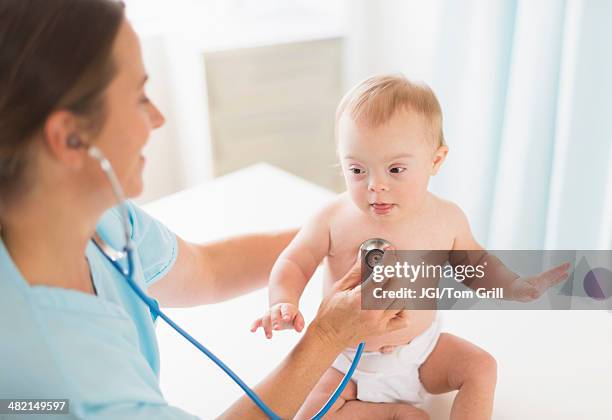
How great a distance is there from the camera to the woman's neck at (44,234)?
0.78m

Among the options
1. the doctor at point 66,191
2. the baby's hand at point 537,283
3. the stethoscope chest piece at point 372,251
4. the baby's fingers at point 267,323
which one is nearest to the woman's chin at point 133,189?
the doctor at point 66,191

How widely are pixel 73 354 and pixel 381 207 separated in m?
0.56

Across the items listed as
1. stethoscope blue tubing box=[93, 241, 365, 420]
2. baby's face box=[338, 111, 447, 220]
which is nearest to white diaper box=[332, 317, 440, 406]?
stethoscope blue tubing box=[93, 241, 365, 420]

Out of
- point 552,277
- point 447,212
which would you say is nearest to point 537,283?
point 552,277

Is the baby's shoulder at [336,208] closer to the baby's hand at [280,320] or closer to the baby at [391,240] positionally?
the baby at [391,240]

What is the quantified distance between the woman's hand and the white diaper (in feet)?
0.45

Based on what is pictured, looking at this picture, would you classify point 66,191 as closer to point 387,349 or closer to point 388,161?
point 388,161

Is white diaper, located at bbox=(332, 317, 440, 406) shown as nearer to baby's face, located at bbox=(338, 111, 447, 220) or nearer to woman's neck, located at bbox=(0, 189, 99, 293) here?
baby's face, located at bbox=(338, 111, 447, 220)

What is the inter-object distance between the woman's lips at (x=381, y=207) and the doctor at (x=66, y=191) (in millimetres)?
409

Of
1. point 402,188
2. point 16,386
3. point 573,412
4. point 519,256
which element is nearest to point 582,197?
point 519,256

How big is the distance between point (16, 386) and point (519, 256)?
182cm

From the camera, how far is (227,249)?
1.40 m

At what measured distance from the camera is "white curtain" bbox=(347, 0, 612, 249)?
1763 mm

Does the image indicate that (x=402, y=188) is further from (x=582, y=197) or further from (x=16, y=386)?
(x=582, y=197)
